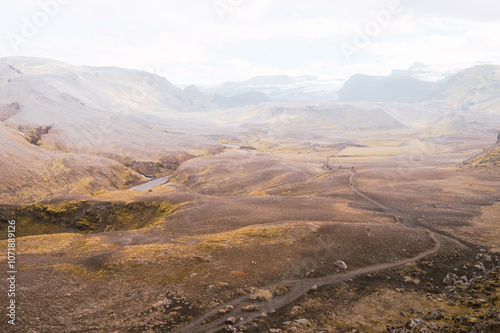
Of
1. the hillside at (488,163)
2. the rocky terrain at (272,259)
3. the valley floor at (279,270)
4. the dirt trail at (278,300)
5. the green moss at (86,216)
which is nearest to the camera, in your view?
the dirt trail at (278,300)

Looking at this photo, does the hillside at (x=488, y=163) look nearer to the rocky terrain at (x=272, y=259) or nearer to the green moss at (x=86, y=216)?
the rocky terrain at (x=272, y=259)

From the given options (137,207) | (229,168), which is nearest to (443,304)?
(137,207)

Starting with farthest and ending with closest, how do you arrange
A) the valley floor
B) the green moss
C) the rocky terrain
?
1. the green moss
2. the rocky terrain
3. the valley floor

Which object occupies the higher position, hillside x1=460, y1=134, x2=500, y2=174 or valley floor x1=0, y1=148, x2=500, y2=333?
hillside x1=460, y1=134, x2=500, y2=174

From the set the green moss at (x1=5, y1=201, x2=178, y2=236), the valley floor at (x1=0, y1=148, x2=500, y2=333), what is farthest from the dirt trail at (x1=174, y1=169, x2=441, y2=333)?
the green moss at (x1=5, y1=201, x2=178, y2=236)

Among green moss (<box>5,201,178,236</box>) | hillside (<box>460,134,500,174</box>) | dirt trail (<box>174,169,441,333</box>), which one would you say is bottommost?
green moss (<box>5,201,178,236</box>)

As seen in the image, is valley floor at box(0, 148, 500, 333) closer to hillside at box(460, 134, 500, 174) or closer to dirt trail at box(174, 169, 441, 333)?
dirt trail at box(174, 169, 441, 333)

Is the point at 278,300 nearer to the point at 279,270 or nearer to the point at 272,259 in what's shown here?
the point at 279,270

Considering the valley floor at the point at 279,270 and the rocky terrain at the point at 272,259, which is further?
the rocky terrain at the point at 272,259

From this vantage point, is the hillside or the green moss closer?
the green moss

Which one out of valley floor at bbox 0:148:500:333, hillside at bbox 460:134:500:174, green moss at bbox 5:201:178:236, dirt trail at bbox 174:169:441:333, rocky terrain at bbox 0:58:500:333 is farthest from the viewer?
hillside at bbox 460:134:500:174

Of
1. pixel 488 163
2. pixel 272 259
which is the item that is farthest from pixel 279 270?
pixel 488 163

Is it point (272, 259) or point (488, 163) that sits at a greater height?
point (488, 163)

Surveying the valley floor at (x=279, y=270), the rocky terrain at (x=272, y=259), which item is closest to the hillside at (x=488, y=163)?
the rocky terrain at (x=272, y=259)
